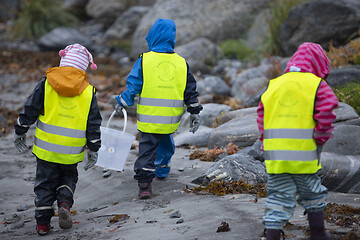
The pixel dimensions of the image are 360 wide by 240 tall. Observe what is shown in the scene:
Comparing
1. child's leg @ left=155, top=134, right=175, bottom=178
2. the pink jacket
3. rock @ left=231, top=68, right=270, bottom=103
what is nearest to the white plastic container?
child's leg @ left=155, top=134, right=175, bottom=178

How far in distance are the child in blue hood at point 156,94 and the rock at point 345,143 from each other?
181 centimetres

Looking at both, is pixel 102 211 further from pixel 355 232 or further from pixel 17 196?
pixel 355 232

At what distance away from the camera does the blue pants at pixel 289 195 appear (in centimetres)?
353

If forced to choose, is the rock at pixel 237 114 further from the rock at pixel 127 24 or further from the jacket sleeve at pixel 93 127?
the rock at pixel 127 24

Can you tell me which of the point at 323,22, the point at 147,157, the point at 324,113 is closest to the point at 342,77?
the point at 323,22

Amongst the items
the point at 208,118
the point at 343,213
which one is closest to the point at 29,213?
the point at 343,213

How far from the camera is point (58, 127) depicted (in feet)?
14.9

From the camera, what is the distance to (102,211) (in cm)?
521

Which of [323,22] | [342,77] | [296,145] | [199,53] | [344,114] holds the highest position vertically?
[323,22]

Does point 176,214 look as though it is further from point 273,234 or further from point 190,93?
point 190,93

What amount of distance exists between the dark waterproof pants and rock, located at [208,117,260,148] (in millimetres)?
2942

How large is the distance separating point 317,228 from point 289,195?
0.32 m

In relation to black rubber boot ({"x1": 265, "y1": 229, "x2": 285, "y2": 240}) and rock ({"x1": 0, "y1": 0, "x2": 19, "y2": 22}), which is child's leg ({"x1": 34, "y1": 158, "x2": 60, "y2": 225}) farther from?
rock ({"x1": 0, "y1": 0, "x2": 19, "y2": 22})

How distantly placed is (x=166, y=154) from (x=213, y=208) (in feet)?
4.95
